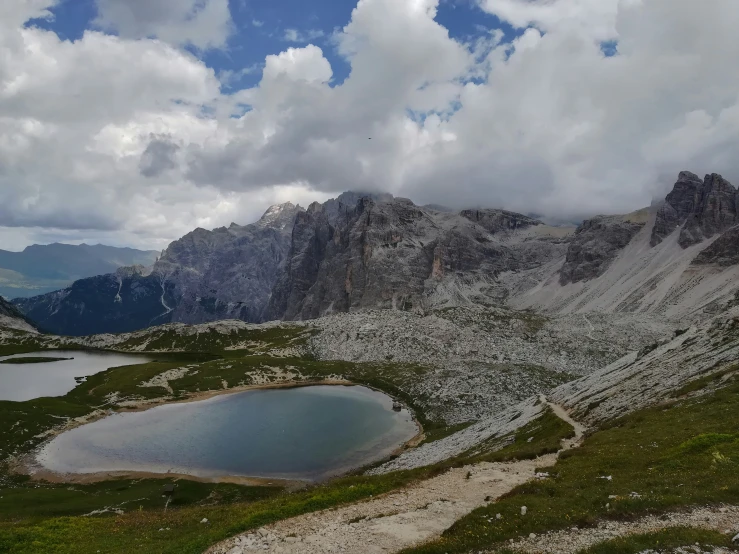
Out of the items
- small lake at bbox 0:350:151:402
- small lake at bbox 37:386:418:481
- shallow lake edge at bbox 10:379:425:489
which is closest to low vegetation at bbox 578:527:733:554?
shallow lake edge at bbox 10:379:425:489

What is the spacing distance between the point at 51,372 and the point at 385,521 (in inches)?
6210

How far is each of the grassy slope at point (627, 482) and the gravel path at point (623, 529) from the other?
2.13ft

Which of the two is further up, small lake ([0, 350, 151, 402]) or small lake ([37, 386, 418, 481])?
small lake ([0, 350, 151, 402])

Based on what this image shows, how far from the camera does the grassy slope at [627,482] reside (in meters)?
20.1

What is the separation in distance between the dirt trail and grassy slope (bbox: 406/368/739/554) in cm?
200

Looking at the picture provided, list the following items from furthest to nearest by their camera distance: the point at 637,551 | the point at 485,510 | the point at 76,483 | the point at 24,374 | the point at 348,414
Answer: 1. the point at 24,374
2. the point at 348,414
3. the point at 76,483
4. the point at 485,510
5. the point at 637,551

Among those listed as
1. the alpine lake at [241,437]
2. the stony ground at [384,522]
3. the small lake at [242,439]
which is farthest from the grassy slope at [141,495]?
the small lake at [242,439]

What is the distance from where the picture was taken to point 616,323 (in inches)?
6112

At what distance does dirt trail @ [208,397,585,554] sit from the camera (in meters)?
Result: 21.5

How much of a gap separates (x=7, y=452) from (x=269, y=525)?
65.4 m

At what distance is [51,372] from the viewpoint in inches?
5571

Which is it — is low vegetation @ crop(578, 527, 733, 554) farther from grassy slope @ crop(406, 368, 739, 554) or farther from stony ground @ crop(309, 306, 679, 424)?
stony ground @ crop(309, 306, 679, 424)

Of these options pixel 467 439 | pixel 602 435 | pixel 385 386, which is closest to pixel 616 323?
pixel 385 386

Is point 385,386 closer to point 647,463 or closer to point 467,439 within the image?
point 467,439
